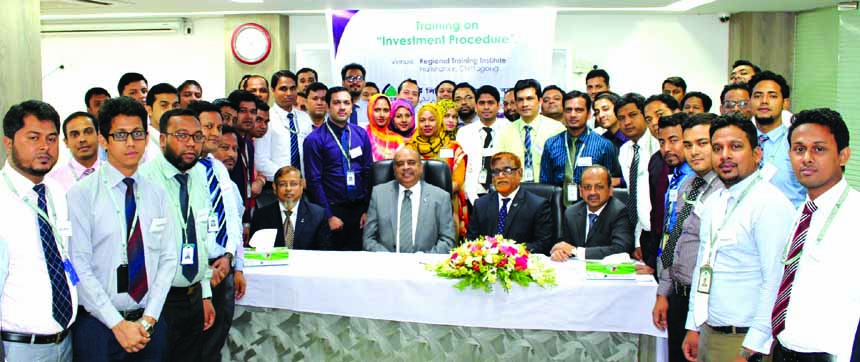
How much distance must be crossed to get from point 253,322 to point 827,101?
297 inches

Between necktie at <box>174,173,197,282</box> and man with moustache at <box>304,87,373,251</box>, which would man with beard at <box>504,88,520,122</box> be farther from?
necktie at <box>174,173,197,282</box>

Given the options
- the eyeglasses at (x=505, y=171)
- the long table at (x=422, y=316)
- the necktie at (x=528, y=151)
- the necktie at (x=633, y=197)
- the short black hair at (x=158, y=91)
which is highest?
the short black hair at (x=158, y=91)

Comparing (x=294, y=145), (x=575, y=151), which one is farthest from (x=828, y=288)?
(x=294, y=145)

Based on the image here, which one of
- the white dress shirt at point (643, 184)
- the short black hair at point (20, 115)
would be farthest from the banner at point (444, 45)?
the short black hair at point (20, 115)

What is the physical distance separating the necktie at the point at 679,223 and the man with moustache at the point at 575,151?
174 cm

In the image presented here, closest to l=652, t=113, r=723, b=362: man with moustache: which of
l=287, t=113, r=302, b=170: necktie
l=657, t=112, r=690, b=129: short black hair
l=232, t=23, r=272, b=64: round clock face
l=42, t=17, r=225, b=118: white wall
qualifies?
l=657, t=112, r=690, b=129: short black hair

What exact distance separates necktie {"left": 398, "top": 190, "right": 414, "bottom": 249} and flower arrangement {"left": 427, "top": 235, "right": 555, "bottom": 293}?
101 cm

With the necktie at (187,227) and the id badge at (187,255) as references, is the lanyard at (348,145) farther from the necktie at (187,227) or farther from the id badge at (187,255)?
the id badge at (187,255)

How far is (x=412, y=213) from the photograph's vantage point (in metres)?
5.04

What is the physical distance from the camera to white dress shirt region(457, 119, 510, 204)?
241 inches

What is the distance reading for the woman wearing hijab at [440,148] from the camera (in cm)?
602

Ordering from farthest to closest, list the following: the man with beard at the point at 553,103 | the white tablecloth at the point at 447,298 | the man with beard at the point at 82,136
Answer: the man with beard at the point at 553,103 < the white tablecloth at the point at 447,298 < the man with beard at the point at 82,136

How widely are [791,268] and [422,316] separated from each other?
193cm

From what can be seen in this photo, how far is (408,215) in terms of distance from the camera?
5.02 meters
